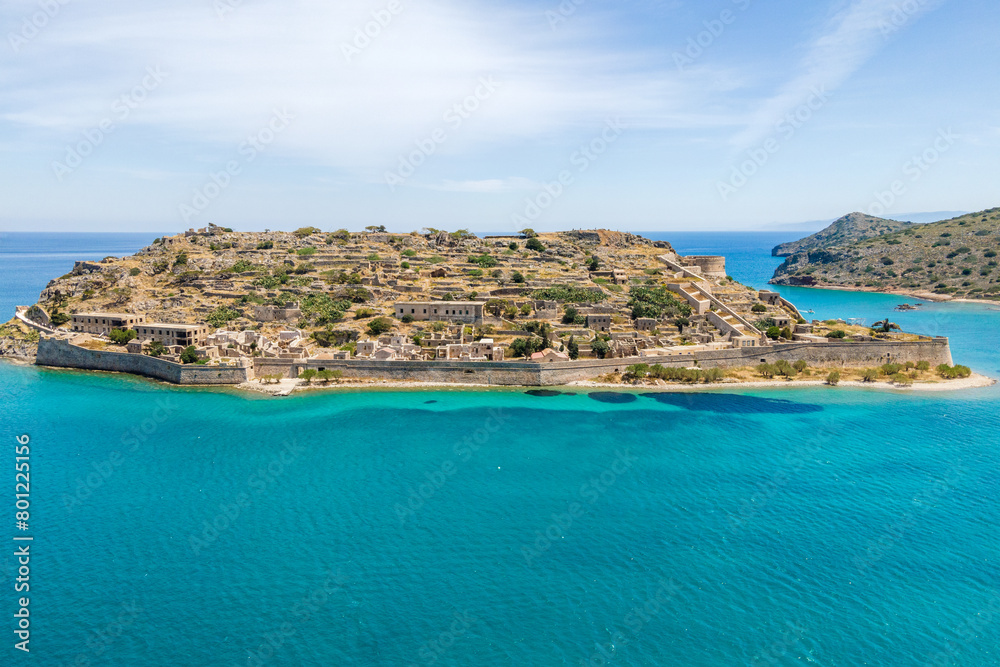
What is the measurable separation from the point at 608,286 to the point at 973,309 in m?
57.1

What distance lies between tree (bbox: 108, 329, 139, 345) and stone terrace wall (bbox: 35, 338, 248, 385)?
203 centimetres

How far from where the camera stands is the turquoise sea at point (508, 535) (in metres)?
16.1

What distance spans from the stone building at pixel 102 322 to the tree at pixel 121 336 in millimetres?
998

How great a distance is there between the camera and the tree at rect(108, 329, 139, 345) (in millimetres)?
46156

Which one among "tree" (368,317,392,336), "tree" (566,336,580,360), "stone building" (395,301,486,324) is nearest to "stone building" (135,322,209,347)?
"tree" (368,317,392,336)

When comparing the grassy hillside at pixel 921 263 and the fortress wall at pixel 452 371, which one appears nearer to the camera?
the fortress wall at pixel 452 371

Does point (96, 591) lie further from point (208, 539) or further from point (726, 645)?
point (726, 645)

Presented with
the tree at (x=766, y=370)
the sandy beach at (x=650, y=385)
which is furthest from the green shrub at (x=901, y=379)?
the tree at (x=766, y=370)

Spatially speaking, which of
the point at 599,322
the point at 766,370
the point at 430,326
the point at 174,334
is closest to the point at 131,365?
the point at 174,334

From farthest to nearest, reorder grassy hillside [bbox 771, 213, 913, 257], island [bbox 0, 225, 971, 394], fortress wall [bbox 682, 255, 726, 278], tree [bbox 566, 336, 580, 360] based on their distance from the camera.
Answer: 1. grassy hillside [bbox 771, 213, 913, 257]
2. fortress wall [bbox 682, 255, 726, 278]
3. tree [bbox 566, 336, 580, 360]
4. island [bbox 0, 225, 971, 394]

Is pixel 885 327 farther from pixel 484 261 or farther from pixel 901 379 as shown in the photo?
pixel 484 261

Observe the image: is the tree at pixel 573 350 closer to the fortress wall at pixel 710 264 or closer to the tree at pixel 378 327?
the tree at pixel 378 327

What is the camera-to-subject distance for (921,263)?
10419 cm

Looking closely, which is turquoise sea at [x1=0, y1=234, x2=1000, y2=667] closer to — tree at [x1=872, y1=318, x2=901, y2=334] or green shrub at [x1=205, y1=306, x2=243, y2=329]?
tree at [x1=872, y1=318, x2=901, y2=334]
